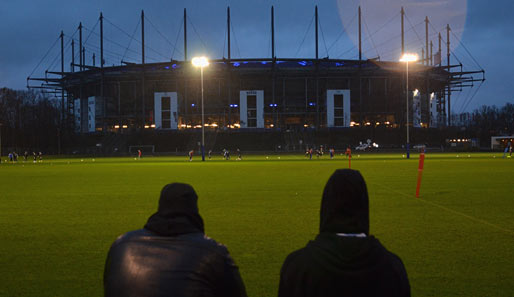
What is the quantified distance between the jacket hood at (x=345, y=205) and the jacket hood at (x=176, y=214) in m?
0.97

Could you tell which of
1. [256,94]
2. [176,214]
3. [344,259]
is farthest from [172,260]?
[256,94]

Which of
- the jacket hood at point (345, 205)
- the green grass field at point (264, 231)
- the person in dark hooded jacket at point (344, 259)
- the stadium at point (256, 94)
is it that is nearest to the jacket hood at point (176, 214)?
the person in dark hooded jacket at point (344, 259)

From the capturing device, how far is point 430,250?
25.7ft

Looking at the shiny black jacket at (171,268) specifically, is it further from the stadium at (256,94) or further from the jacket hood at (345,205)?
the stadium at (256,94)

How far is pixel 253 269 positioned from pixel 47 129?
96.5 meters

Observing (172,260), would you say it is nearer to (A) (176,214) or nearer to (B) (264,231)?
(A) (176,214)

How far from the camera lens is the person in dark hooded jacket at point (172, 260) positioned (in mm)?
2904

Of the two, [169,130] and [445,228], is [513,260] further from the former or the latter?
[169,130]

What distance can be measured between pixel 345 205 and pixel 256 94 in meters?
90.8

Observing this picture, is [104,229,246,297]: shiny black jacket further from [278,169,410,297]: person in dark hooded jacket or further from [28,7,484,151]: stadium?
[28,7,484,151]: stadium

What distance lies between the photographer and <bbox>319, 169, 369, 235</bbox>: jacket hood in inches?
105

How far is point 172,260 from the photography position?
2.93 meters

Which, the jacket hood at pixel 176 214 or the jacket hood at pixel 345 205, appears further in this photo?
the jacket hood at pixel 176 214

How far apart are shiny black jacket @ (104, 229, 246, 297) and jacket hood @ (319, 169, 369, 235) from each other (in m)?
0.80
